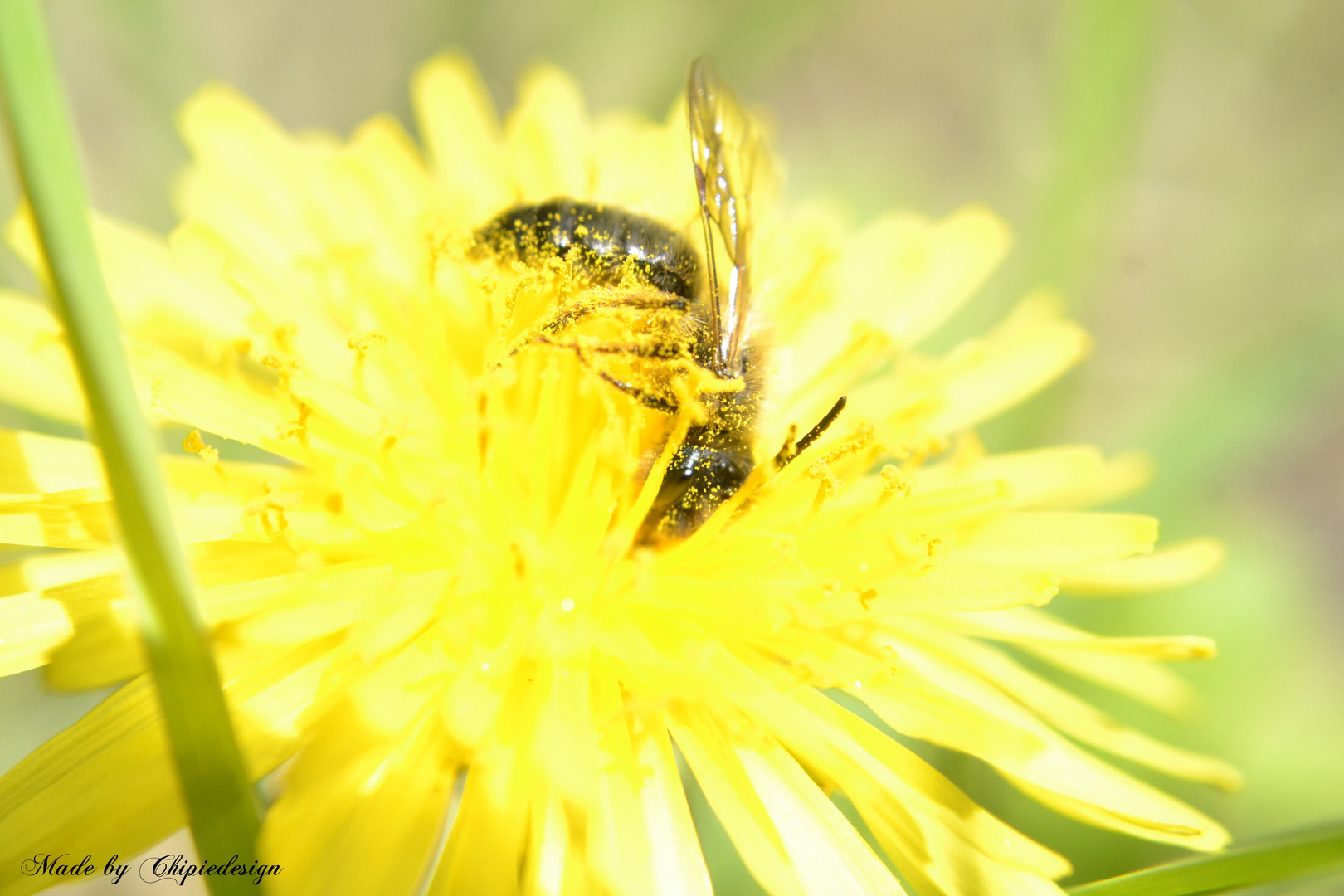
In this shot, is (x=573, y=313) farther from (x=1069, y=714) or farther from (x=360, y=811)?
(x=1069, y=714)

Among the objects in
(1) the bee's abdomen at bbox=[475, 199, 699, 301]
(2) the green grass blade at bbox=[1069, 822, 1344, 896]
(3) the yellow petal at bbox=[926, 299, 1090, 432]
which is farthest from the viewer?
(3) the yellow petal at bbox=[926, 299, 1090, 432]

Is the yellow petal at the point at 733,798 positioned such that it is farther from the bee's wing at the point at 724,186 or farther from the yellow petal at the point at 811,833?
the bee's wing at the point at 724,186

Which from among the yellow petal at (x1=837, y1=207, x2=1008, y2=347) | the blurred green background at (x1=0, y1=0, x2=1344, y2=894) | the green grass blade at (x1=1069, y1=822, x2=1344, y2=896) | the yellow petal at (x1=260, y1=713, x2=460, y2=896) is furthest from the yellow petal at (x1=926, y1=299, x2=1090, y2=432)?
the yellow petal at (x1=260, y1=713, x2=460, y2=896)

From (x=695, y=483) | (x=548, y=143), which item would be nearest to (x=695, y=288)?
(x=695, y=483)

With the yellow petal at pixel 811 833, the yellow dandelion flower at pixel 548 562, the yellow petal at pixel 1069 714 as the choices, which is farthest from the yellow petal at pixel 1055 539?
the yellow petal at pixel 811 833

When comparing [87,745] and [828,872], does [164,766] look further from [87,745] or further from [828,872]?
[828,872]

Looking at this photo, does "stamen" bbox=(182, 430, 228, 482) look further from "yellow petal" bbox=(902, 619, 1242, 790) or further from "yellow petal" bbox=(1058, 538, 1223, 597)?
"yellow petal" bbox=(1058, 538, 1223, 597)

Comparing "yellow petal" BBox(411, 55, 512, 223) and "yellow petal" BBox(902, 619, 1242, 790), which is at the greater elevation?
"yellow petal" BBox(411, 55, 512, 223)
